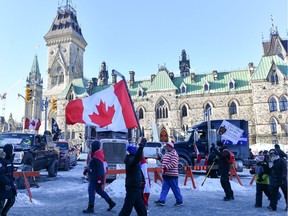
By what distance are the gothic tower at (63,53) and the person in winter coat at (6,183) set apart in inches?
2077

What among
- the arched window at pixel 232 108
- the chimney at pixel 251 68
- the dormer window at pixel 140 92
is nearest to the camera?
the arched window at pixel 232 108

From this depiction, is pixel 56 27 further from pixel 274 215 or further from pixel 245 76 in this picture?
pixel 274 215

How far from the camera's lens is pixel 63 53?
5928 cm

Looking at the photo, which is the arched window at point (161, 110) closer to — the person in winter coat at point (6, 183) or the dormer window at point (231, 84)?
the dormer window at point (231, 84)

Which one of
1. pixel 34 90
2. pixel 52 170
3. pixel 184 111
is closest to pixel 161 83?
pixel 184 111

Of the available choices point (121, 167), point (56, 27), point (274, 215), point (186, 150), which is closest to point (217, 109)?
point (186, 150)

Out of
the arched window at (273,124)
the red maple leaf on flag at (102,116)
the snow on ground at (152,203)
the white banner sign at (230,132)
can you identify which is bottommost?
the snow on ground at (152,203)

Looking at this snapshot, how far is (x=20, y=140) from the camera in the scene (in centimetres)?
1187

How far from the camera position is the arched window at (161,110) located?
43.3 metres

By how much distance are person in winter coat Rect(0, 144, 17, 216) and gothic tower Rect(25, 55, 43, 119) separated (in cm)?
5795

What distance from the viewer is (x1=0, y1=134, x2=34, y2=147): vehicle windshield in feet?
38.2

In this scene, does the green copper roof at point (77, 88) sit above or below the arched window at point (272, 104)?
above

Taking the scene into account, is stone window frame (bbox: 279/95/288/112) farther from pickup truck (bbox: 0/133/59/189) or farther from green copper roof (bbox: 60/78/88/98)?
green copper roof (bbox: 60/78/88/98)

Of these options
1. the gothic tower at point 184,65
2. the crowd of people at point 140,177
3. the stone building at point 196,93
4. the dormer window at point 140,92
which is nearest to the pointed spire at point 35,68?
the stone building at point 196,93
